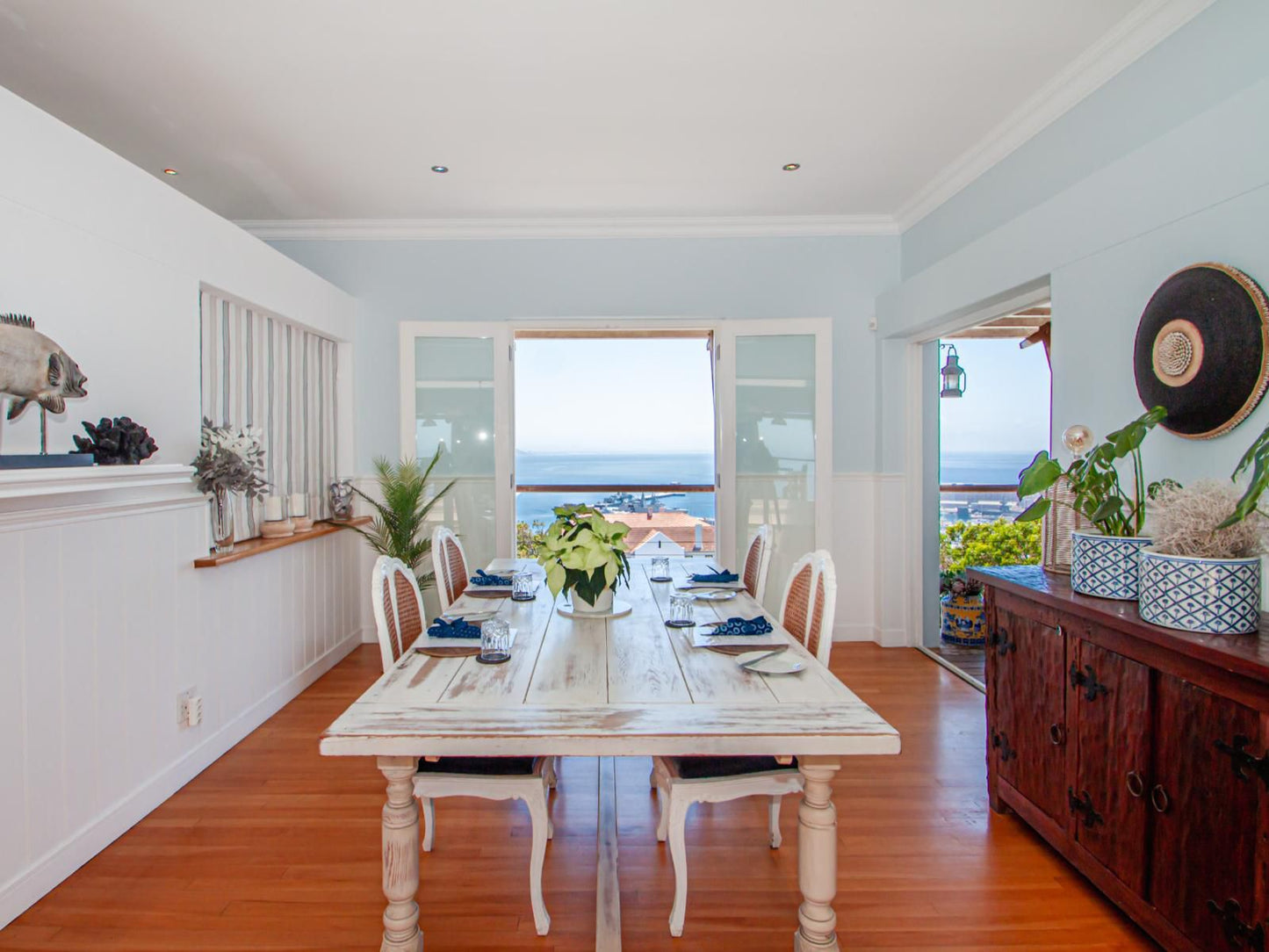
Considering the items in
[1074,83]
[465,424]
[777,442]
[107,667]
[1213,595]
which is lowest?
[107,667]

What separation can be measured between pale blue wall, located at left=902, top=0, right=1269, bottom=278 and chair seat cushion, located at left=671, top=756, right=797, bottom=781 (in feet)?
7.25

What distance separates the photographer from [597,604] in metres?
2.47

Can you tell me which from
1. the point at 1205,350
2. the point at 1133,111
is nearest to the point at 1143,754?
the point at 1205,350

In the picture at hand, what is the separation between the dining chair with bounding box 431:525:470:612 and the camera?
2955 millimetres

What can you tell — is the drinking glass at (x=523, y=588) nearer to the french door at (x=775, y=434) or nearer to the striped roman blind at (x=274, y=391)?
the striped roman blind at (x=274, y=391)

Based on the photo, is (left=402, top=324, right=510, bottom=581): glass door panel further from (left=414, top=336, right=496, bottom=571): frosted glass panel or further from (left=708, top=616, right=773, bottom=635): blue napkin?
(left=708, top=616, right=773, bottom=635): blue napkin

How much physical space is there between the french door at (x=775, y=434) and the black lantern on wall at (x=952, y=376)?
1.27 meters

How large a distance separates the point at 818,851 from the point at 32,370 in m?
2.29

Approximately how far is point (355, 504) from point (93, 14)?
283cm

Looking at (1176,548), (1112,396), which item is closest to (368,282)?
(1112,396)

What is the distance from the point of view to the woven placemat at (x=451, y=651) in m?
2.00

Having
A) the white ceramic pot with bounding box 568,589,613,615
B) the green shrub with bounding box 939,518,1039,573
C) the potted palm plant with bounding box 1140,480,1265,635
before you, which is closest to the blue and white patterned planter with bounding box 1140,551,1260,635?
the potted palm plant with bounding box 1140,480,1265,635

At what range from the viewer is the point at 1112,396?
2627mm

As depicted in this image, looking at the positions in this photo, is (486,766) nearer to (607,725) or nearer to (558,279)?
(607,725)
